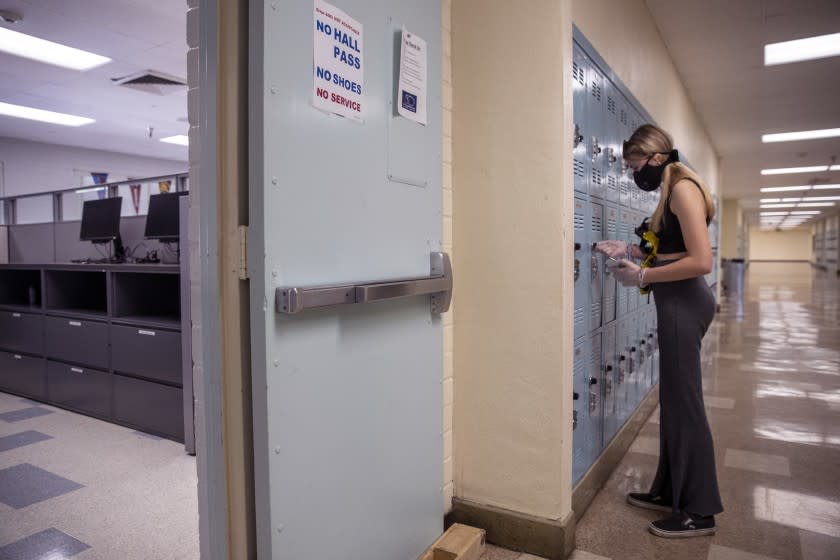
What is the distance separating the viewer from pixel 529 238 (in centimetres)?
190

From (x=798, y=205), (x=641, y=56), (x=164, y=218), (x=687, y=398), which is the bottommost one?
(x=687, y=398)

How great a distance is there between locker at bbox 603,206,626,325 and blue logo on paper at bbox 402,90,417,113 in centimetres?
129

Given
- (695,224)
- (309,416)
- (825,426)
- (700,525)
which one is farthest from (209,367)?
(825,426)

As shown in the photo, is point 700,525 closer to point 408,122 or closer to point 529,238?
point 529,238

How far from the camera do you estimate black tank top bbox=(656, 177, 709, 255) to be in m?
2.12

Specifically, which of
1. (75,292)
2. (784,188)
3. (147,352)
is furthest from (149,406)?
(784,188)

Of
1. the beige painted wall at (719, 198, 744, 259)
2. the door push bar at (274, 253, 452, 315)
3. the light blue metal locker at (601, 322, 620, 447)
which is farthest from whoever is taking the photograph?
the beige painted wall at (719, 198, 744, 259)

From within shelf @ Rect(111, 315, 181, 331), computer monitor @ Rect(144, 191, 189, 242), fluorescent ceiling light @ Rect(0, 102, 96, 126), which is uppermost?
fluorescent ceiling light @ Rect(0, 102, 96, 126)

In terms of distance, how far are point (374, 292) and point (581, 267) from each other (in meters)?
1.13

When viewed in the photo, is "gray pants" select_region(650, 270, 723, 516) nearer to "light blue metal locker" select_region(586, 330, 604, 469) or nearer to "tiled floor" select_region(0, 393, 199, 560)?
"light blue metal locker" select_region(586, 330, 604, 469)

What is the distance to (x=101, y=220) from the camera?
414 cm

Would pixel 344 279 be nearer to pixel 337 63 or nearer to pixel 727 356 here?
pixel 337 63

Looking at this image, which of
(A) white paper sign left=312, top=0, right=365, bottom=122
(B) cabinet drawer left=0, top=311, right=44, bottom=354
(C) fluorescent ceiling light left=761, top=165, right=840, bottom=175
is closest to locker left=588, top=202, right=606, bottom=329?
(A) white paper sign left=312, top=0, right=365, bottom=122

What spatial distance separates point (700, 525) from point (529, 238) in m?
1.31
